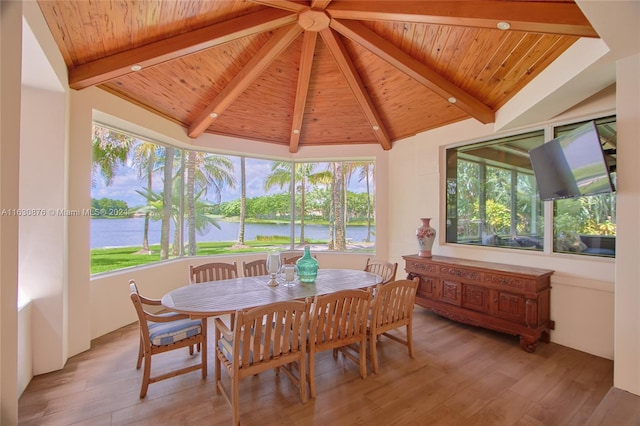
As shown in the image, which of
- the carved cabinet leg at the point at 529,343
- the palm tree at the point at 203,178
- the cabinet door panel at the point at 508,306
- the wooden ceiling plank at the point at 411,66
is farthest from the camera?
the palm tree at the point at 203,178

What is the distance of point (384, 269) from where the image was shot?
12.3 ft

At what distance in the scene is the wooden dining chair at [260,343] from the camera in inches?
75.7

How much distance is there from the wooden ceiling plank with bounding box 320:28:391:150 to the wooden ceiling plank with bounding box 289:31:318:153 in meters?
0.17

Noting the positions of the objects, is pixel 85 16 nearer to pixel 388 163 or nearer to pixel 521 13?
pixel 521 13

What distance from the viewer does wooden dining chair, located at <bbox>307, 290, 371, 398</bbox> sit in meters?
2.27

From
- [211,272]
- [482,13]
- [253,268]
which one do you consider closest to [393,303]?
[253,268]

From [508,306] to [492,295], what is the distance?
0.19 meters

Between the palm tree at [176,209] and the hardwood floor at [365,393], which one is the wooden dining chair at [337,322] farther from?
the palm tree at [176,209]

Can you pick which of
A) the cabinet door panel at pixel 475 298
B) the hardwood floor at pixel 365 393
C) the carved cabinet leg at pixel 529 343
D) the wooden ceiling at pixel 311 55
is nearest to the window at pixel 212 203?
the wooden ceiling at pixel 311 55

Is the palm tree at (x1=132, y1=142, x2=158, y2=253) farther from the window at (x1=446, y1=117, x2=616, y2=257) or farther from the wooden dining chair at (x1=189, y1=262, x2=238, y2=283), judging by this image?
the window at (x1=446, y1=117, x2=616, y2=257)

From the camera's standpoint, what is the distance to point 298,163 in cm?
578

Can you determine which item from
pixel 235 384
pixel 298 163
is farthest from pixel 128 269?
pixel 298 163

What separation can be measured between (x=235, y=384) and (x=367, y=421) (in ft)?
3.22

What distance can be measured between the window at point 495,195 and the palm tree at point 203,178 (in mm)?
3910
